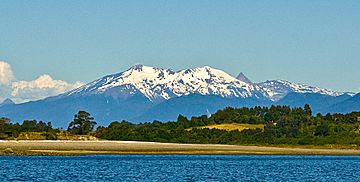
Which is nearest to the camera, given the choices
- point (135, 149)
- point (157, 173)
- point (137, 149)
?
point (157, 173)

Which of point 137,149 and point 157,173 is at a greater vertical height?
point 137,149

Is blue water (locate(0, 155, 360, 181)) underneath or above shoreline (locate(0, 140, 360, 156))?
underneath

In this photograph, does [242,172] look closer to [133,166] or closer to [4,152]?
[133,166]

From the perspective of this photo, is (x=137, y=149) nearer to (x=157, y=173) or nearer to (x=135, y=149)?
(x=135, y=149)

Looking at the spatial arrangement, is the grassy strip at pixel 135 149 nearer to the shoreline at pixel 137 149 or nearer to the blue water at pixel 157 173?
the shoreline at pixel 137 149

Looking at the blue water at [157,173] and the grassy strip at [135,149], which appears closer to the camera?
the blue water at [157,173]

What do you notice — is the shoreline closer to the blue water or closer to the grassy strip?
the grassy strip

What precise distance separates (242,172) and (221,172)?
292cm

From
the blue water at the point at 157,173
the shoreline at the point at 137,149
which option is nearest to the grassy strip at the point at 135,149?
the shoreline at the point at 137,149

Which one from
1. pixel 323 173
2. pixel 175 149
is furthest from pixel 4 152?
pixel 323 173

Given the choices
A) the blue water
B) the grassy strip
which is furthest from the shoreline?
the blue water

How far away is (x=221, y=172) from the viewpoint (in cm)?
11181

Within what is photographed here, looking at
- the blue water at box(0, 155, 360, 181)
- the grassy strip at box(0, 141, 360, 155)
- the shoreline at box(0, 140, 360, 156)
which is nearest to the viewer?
the blue water at box(0, 155, 360, 181)

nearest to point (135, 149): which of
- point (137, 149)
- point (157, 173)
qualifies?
point (137, 149)
